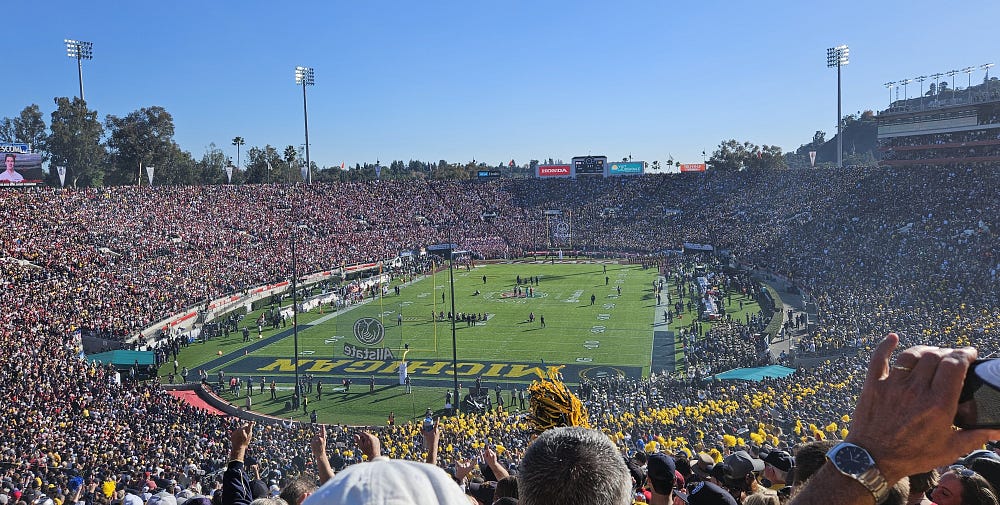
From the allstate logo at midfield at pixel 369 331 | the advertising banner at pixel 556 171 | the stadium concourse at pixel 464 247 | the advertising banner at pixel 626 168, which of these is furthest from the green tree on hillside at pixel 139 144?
the allstate logo at midfield at pixel 369 331

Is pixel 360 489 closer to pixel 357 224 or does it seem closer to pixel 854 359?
pixel 854 359

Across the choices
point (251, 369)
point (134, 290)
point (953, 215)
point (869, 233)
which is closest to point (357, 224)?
point (134, 290)

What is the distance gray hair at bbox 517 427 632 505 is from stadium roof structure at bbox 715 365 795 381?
21.7m

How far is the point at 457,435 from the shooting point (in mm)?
18188

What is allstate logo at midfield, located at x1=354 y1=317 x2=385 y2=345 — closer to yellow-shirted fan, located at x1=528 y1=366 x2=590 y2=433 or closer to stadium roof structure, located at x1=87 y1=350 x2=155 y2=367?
stadium roof structure, located at x1=87 y1=350 x2=155 y2=367

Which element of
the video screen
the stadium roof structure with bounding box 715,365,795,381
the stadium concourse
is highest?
the video screen

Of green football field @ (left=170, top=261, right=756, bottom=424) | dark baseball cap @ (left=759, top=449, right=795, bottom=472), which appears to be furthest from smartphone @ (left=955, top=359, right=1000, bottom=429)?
green football field @ (left=170, top=261, right=756, bottom=424)

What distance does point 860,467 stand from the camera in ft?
5.83

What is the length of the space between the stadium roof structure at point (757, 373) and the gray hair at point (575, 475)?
71.2ft

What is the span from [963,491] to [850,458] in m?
2.10

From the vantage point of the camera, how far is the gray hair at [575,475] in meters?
2.27

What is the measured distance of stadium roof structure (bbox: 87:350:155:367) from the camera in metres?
29.7

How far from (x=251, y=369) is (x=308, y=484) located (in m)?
27.5

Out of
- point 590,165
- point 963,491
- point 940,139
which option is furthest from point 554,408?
point 590,165
